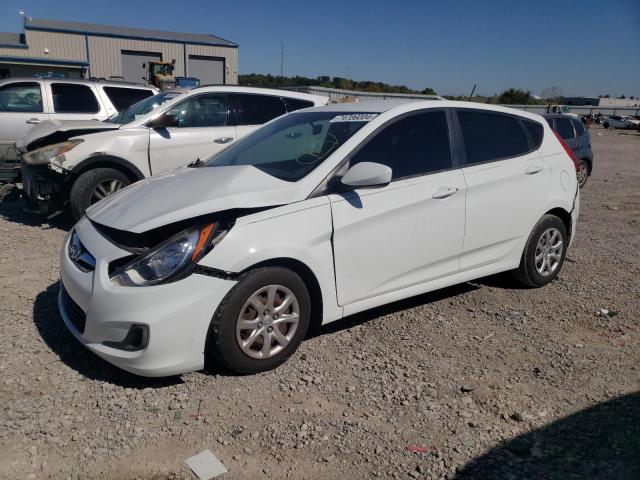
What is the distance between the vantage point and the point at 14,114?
30.2ft

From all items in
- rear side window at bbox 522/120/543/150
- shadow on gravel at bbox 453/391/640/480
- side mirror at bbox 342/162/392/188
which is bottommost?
shadow on gravel at bbox 453/391/640/480

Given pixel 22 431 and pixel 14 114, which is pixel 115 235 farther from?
pixel 14 114

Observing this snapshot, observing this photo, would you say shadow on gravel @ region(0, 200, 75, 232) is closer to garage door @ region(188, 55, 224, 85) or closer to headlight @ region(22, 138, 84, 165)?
headlight @ region(22, 138, 84, 165)

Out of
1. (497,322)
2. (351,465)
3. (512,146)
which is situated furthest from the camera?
(512,146)

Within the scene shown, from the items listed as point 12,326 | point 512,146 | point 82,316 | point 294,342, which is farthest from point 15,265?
point 512,146

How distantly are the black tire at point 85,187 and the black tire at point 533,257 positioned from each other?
4.92 m

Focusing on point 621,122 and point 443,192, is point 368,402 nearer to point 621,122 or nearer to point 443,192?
point 443,192

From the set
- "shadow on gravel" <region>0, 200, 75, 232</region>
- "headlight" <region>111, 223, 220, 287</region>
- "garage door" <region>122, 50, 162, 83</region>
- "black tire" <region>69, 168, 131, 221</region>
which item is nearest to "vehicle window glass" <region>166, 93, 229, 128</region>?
"black tire" <region>69, 168, 131, 221</region>

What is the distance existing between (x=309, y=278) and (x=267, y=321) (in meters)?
0.40

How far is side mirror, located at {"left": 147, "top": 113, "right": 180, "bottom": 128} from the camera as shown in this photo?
6.87 m

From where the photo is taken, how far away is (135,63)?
42469 millimetres

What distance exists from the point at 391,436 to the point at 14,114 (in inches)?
354

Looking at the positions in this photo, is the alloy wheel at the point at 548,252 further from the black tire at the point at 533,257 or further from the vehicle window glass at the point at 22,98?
the vehicle window glass at the point at 22,98

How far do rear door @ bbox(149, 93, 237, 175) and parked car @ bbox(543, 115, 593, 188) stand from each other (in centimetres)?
783
